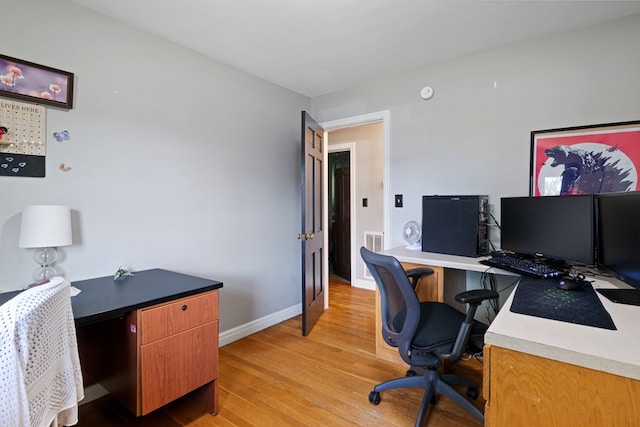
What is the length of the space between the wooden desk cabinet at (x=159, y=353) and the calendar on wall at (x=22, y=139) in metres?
0.93

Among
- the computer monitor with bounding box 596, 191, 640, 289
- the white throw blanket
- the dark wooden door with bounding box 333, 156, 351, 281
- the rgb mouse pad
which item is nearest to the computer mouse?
the rgb mouse pad

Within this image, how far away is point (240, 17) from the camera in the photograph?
192cm

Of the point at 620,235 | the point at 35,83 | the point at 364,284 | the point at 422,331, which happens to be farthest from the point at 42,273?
the point at 364,284

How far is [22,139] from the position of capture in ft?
5.23

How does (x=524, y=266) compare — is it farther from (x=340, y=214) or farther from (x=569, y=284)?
(x=340, y=214)

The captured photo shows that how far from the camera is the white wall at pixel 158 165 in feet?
5.54

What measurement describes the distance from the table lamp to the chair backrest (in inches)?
61.8

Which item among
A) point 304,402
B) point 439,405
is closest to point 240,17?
point 304,402

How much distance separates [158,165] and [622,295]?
262 cm

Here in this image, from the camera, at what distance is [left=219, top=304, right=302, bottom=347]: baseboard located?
259 cm

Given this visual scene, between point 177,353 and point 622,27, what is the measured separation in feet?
10.8

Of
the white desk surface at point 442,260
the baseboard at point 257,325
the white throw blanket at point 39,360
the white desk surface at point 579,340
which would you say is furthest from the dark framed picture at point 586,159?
the white throw blanket at point 39,360

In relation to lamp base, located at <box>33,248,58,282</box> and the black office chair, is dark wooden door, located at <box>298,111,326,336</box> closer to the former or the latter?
the black office chair

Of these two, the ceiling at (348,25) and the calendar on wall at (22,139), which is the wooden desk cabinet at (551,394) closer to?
the ceiling at (348,25)
